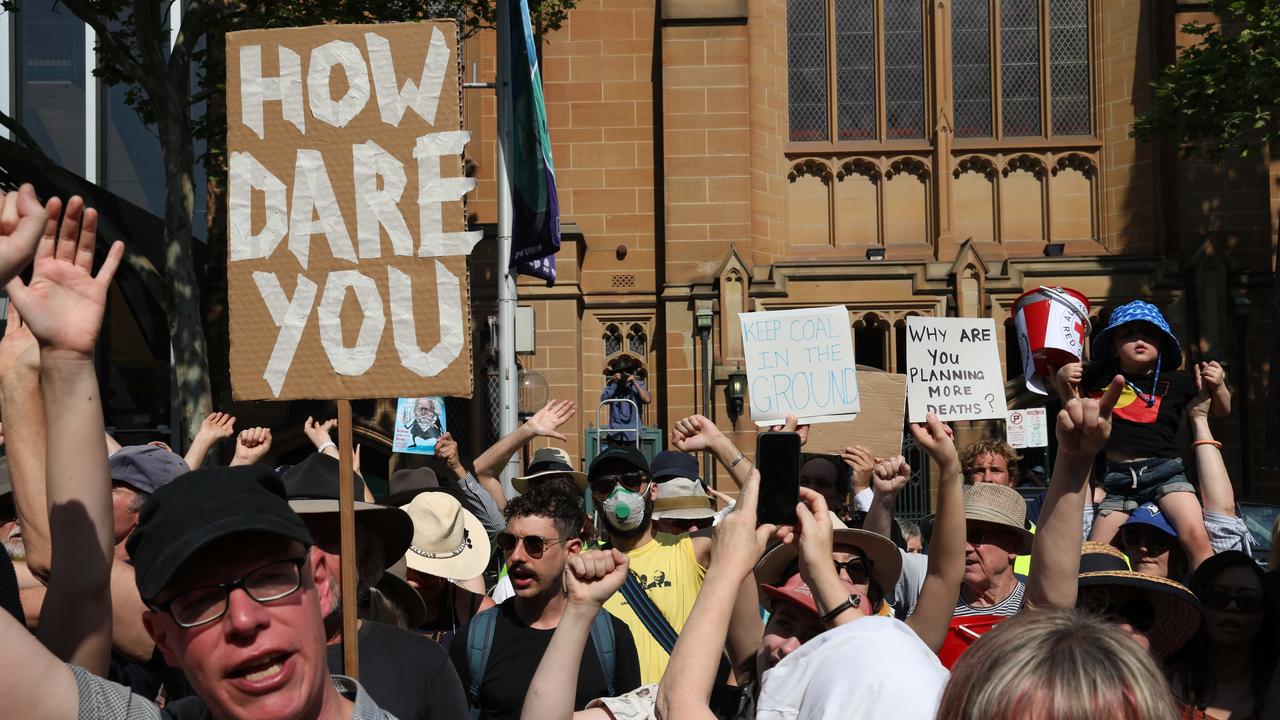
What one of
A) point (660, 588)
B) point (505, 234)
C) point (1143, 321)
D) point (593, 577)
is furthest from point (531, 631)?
point (505, 234)

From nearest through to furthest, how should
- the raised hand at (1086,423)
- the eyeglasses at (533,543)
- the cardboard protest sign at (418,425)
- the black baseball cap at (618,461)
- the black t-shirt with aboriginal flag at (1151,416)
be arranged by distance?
the raised hand at (1086,423) → the eyeglasses at (533,543) → the black baseball cap at (618,461) → the black t-shirt with aboriginal flag at (1151,416) → the cardboard protest sign at (418,425)

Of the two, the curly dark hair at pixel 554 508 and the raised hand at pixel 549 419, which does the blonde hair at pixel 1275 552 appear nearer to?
the curly dark hair at pixel 554 508

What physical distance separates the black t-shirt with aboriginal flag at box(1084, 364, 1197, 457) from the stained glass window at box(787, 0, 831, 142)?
14875mm

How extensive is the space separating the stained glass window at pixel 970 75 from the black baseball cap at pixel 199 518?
19480 millimetres

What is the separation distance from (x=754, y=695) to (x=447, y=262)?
57.3 inches

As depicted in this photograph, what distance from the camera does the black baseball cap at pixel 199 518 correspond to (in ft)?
7.02

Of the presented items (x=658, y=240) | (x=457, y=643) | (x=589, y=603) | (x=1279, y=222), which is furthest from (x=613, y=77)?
(x=589, y=603)

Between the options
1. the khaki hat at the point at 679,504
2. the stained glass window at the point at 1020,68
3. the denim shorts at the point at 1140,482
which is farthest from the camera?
the stained glass window at the point at 1020,68

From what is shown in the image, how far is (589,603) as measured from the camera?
9.61 feet

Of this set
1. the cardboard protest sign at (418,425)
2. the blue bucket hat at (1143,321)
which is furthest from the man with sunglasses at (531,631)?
the cardboard protest sign at (418,425)

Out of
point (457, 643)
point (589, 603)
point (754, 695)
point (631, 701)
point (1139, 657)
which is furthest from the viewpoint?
point (457, 643)

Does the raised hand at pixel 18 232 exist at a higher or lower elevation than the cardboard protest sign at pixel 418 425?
higher

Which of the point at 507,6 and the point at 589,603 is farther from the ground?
the point at 507,6

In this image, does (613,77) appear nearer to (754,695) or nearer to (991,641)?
(754,695)
